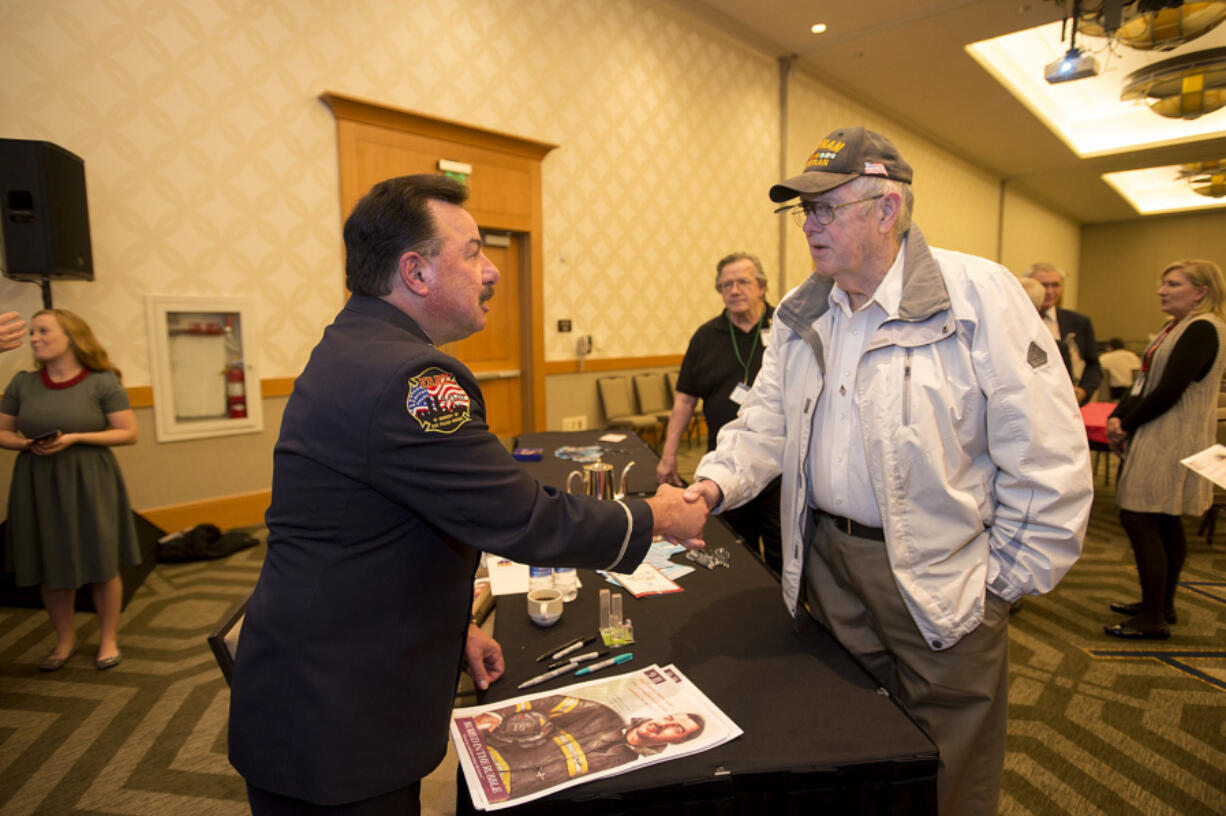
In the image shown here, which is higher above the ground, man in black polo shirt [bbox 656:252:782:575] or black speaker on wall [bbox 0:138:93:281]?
black speaker on wall [bbox 0:138:93:281]

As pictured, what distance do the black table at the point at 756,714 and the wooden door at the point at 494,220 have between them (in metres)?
4.35

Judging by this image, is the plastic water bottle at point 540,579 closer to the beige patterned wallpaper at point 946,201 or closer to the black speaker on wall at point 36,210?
the black speaker on wall at point 36,210

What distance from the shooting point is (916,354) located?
1354 mm

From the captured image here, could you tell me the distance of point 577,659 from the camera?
1.33 m

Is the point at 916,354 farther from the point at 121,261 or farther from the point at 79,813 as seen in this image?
the point at 121,261

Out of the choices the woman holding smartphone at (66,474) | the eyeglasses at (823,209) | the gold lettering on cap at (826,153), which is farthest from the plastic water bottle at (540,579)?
the woman holding smartphone at (66,474)

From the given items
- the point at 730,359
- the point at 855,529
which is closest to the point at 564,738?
the point at 855,529

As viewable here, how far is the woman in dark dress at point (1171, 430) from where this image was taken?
9.66ft

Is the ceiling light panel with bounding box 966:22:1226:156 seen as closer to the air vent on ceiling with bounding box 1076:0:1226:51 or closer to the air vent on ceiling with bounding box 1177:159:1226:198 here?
the air vent on ceiling with bounding box 1177:159:1226:198

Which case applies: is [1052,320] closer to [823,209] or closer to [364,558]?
[823,209]

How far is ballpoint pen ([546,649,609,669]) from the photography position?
52.0 inches

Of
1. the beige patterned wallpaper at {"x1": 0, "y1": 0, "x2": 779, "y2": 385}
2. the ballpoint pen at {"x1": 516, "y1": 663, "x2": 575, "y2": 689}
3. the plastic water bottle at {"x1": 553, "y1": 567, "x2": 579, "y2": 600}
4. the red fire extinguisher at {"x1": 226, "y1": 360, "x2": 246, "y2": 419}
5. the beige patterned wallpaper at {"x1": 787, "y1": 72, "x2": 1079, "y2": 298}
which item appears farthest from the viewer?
the beige patterned wallpaper at {"x1": 787, "y1": 72, "x2": 1079, "y2": 298}

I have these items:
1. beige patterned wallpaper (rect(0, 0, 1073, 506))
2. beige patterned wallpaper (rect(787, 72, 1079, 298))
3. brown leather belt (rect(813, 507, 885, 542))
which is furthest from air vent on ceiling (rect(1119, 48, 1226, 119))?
brown leather belt (rect(813, 507, 885, 542))

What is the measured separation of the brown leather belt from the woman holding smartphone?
3116 millimetres
